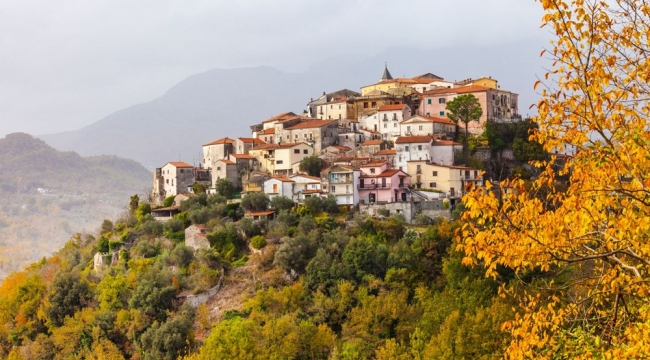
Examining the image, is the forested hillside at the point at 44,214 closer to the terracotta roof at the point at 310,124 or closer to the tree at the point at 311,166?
the terracotta roof at the point at 310,124

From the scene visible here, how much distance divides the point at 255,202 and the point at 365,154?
9604mm

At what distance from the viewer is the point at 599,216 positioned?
9328 mm

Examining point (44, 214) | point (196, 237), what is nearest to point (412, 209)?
point (196, 237)

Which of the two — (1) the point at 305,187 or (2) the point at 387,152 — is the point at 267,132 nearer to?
(2) the point at 387,152

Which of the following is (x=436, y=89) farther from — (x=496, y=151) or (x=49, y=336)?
(x=49, y=336)

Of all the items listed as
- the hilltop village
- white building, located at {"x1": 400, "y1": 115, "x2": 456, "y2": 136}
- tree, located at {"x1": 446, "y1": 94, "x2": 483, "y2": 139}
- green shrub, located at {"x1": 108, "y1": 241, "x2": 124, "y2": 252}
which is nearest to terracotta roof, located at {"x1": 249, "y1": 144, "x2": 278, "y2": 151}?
the hilltop village

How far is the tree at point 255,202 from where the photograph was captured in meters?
49.5

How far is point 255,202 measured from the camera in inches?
1946

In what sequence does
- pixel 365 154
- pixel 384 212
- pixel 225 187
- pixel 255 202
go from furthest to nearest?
pixel 365 154 → pixel 225 187 → pixel 255 202 → pixel 384 212

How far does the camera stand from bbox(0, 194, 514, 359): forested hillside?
34.0 m

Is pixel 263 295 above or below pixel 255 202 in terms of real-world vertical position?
below

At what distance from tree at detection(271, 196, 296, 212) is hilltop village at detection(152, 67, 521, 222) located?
0.52 m

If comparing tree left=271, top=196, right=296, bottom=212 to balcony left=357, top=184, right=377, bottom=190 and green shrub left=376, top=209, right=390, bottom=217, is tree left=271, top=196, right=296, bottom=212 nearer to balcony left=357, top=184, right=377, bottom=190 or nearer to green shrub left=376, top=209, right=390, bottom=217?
balcony left=357, top=184, right=377, bottom=190

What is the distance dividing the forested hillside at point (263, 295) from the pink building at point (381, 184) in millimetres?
2286
